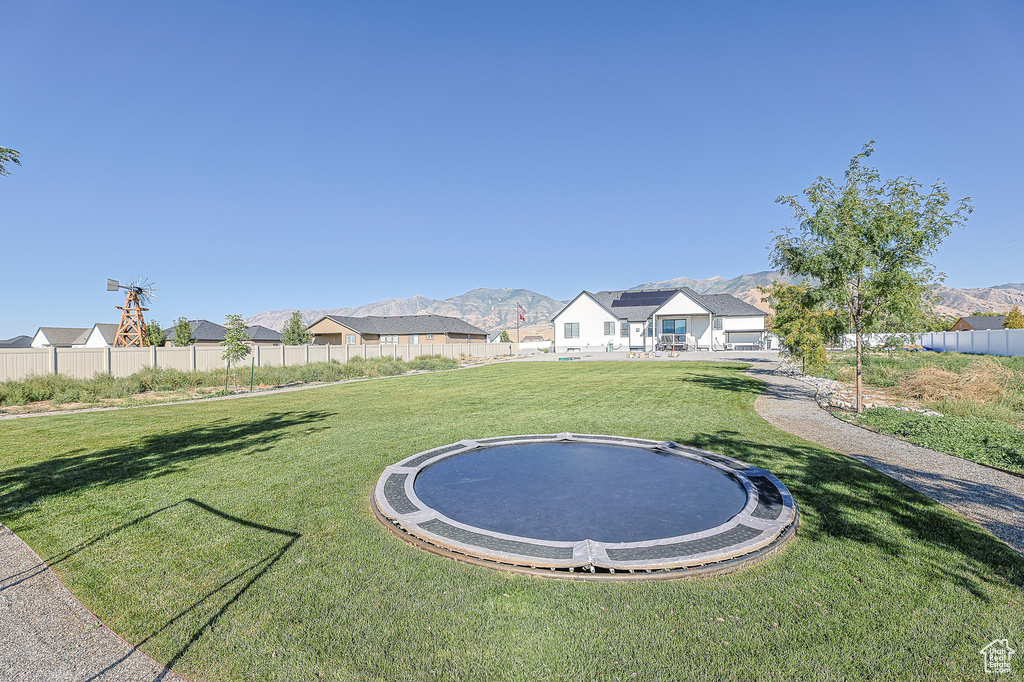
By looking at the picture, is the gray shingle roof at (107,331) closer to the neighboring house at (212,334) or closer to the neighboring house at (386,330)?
the neighboring house at (212,334)

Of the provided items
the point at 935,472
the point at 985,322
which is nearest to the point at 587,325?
the point at 935,472

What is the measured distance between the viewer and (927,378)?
1295cm

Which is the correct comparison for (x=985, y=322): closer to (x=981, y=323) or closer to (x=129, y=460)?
(x=981, y=323)

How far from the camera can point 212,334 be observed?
53156mm

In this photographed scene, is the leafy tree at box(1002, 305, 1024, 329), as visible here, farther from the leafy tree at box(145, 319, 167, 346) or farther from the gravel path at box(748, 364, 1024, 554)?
the leafy tree at box(145, 319, 167, 346)

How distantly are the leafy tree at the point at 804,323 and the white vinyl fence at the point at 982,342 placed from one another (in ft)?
43.2

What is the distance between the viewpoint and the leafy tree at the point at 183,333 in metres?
45.7

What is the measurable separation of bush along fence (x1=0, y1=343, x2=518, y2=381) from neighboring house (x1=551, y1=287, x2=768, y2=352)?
27051 mm

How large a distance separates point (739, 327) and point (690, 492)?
159ft

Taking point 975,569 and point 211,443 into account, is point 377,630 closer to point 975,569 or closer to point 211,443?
point 975,569

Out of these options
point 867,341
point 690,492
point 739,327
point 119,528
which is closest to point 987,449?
point 690,492

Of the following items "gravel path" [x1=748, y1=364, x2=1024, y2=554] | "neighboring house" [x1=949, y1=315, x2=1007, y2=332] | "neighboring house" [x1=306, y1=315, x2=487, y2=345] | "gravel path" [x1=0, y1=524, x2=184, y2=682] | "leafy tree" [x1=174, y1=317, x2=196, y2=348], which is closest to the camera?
"gravel path" [x1=0, y1=524, x2=184, y2=682]

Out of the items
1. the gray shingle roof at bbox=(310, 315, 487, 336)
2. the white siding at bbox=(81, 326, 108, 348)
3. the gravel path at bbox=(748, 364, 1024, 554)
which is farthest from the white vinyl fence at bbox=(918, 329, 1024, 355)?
the white siding at bbox=(81, 326, 108, 348)

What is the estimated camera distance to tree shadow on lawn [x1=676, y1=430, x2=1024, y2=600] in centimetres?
370
